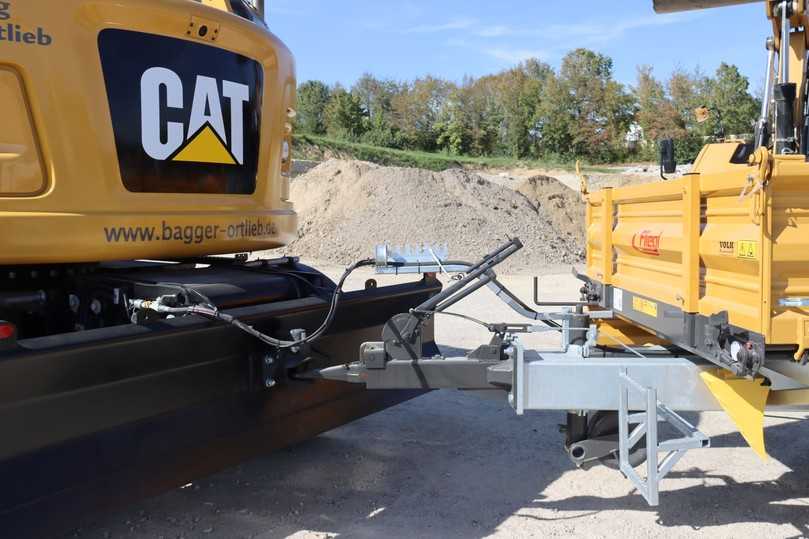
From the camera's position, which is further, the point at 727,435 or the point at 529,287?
the point at 529,287

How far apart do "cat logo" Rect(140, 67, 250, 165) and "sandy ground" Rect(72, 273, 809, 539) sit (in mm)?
1609

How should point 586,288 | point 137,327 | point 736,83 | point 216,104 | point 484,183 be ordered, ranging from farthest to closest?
point 736,83 < point 484,183 < point 586,288 < point 216,104 < point 137,327

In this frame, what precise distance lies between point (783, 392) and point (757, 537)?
2.46ft

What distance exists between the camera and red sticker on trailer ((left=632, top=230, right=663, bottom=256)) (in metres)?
3.77

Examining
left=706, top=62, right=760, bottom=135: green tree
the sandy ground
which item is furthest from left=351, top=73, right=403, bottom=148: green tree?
the sandy ground

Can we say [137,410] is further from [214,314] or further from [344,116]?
[344,116]

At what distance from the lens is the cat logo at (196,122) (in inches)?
128

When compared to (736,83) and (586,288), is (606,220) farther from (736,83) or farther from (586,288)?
(736,83)

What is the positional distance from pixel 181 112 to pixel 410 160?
123 feet

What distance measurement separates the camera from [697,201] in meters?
3.35

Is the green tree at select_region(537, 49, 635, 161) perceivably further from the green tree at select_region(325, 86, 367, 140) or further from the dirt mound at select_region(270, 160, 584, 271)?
the dirt mound at select_region(270, 160, 584, 271)

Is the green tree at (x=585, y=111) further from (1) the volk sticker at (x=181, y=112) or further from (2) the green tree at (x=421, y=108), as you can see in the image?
(1) the volk sticker at (x=181, y=112)

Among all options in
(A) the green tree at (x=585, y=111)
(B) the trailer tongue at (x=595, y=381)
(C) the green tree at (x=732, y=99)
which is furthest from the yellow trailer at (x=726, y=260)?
(A) the green tree at (x=585, y=111)

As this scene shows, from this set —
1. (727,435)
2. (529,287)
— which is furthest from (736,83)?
(727,435)
